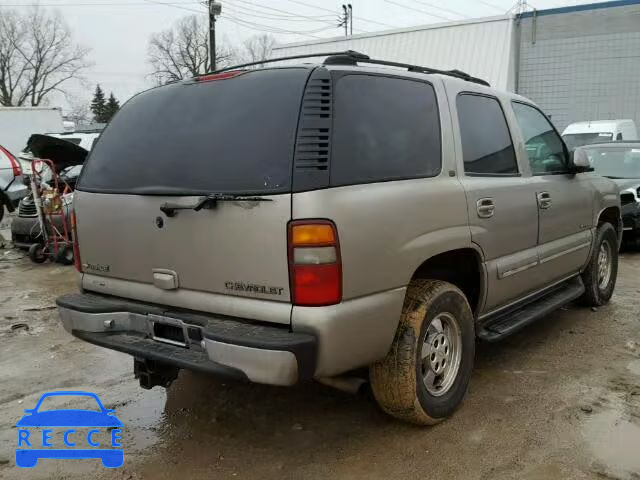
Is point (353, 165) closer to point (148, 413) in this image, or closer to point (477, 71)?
point (148, 413)

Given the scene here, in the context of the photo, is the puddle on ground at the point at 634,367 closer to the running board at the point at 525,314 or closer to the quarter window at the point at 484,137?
the running board at the point at 525,314

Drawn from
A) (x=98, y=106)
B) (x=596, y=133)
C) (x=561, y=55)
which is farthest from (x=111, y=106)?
(x=596, y=133)

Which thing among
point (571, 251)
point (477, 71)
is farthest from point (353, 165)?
point (477, 71)

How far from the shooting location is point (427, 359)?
3.29 meters

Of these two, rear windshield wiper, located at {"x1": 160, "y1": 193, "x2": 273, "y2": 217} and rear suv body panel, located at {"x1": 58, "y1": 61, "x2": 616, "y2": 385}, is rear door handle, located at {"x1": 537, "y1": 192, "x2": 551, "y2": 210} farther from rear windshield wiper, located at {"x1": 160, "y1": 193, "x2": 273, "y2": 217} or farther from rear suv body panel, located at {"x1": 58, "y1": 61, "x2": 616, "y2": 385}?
rear windshield wiper, located at {"x1": 160, "y1": 193, "x2": 273, "y2": 217}

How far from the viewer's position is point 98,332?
3236mm

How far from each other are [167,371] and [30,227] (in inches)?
262

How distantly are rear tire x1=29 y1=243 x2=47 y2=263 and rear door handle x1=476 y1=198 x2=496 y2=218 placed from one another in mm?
7171

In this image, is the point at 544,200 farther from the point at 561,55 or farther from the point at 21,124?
the point at 561,55

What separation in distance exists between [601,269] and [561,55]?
57.5 feet

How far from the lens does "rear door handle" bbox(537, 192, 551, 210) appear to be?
4.21 metres

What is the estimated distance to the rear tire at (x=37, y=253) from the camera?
28.3 ft

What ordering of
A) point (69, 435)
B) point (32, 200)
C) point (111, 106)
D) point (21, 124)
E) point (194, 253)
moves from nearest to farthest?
point (194, 253)
point (69, 435)
point (32, 200)
point (21, 124)
point (111, 106)

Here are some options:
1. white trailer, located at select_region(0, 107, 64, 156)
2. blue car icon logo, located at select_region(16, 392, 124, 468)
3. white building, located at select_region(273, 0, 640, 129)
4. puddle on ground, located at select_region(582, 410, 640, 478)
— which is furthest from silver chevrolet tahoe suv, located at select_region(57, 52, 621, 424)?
white building, located at select_region(273, 0, 640, 129)
